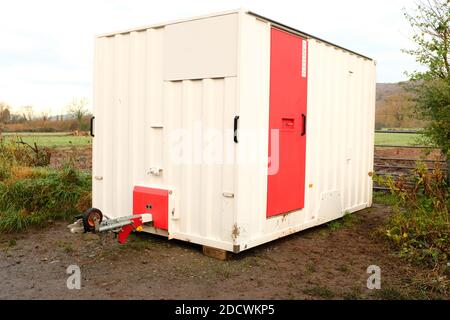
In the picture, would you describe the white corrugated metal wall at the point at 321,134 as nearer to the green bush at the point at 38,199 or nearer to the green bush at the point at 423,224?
the green bush at the point at 423,224

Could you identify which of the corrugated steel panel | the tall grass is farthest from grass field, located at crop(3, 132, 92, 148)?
the corrugated steel panel

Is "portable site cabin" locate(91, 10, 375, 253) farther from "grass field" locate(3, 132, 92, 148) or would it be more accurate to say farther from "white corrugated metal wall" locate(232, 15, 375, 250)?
"grass field" locate(3, 132, 92, 148)

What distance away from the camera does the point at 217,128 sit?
201 inches

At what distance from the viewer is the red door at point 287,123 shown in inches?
214

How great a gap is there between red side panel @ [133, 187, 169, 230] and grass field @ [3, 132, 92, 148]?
6227mm

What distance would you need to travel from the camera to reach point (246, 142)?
502cm

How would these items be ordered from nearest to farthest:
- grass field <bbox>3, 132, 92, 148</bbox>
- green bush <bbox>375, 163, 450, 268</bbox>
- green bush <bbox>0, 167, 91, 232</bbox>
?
green bush <bbox>375, 163, 450, 268</bbox> < green bush <bbox>0, 167, 91, 232</bbox> < grass field <bbox>3, 132, 92, 148</bbox>

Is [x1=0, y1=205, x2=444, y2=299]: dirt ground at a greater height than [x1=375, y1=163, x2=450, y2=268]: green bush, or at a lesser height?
lesser

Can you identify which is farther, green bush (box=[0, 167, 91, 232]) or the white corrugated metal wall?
green bush (box=[0, 167, 91, 232])

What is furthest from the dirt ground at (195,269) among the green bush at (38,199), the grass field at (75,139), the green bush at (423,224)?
the grass field at (75,139)

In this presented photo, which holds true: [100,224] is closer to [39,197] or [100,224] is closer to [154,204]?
[154,204]

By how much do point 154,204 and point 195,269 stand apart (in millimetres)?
Answer: 1060

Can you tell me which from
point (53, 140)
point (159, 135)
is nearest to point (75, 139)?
point (53, 140)

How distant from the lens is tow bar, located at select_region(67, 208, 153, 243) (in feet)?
15.9
